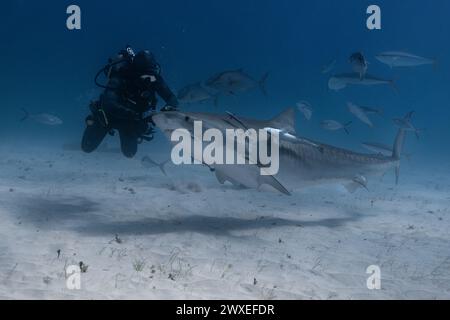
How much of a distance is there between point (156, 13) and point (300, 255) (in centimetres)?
13962

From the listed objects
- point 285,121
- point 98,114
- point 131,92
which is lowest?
point 285,121

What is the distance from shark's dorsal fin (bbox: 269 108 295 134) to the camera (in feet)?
21.9

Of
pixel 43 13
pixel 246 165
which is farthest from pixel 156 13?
pixel 246 165

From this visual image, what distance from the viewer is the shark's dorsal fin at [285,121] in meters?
6.69

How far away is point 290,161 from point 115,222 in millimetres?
3116

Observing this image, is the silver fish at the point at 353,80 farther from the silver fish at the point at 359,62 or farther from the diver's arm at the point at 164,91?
the diver's arm at the point at 164,91

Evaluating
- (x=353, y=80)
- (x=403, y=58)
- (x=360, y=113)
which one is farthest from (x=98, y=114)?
(x=403, y=58)

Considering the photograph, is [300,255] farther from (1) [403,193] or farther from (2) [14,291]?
(1) [403,193]

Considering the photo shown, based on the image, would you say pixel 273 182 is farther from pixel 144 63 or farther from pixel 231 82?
pixel 231 82

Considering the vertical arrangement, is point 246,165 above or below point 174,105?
below

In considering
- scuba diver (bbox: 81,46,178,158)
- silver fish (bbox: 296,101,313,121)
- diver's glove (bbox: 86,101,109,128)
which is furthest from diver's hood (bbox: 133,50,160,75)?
silver fish (bbox: 296,101,313,121)

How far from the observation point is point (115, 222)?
655 centimetres

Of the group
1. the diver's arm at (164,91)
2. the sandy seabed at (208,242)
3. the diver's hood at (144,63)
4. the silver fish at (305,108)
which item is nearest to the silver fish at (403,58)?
the silver fish at (305,108)

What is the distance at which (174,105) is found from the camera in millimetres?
7852
